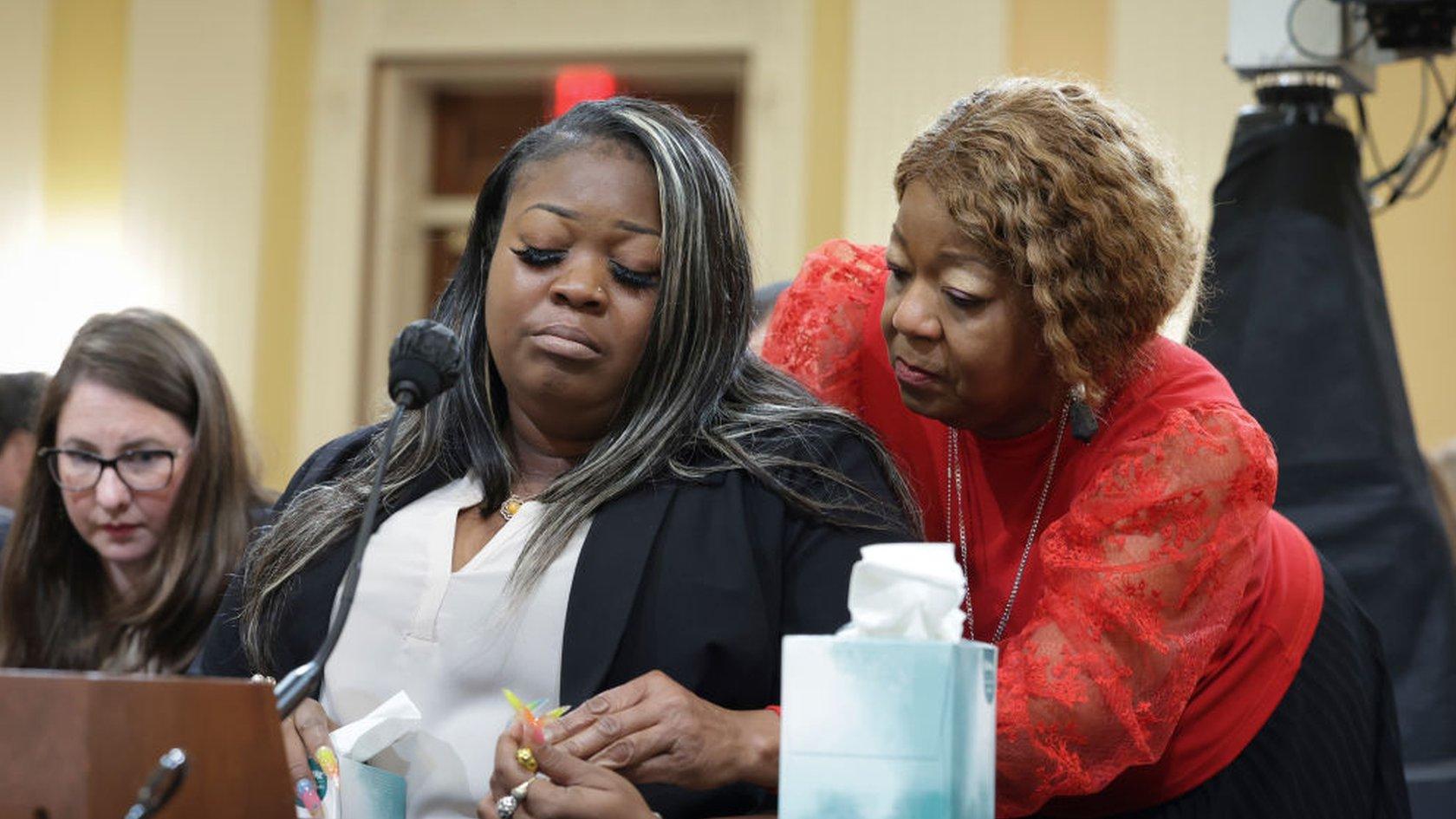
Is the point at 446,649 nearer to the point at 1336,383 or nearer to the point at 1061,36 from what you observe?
the point at 1336,383

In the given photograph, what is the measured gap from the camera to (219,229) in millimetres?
6520

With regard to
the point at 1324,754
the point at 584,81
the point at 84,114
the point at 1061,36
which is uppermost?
the point at 1061,36

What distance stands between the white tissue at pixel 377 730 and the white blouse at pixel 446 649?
7 cm

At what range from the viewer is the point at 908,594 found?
1.20 meters

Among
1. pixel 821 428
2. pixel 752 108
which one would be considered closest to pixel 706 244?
pixel 821 428

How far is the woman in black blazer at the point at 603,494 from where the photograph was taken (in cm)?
169

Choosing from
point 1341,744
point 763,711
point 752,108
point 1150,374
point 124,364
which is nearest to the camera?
point 763,711

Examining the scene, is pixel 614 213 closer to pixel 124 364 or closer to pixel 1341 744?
pixel 1341 744

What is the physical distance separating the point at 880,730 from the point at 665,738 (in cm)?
31

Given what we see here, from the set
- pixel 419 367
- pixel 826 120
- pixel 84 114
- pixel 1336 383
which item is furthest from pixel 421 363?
pixel 84 114

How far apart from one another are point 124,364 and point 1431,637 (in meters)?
2.00

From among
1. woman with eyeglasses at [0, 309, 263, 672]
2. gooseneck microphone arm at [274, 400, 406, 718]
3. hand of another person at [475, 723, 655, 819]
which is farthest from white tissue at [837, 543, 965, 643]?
woman with eyeglasses at [0, 309, 263, 672]

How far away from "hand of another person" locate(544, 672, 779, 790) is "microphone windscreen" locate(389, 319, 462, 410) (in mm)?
276

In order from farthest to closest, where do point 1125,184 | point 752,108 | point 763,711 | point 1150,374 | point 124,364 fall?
1. point 752,108
2. point 124,364
3. point 1150,374
4. point 1125,184
5. point 763,711
